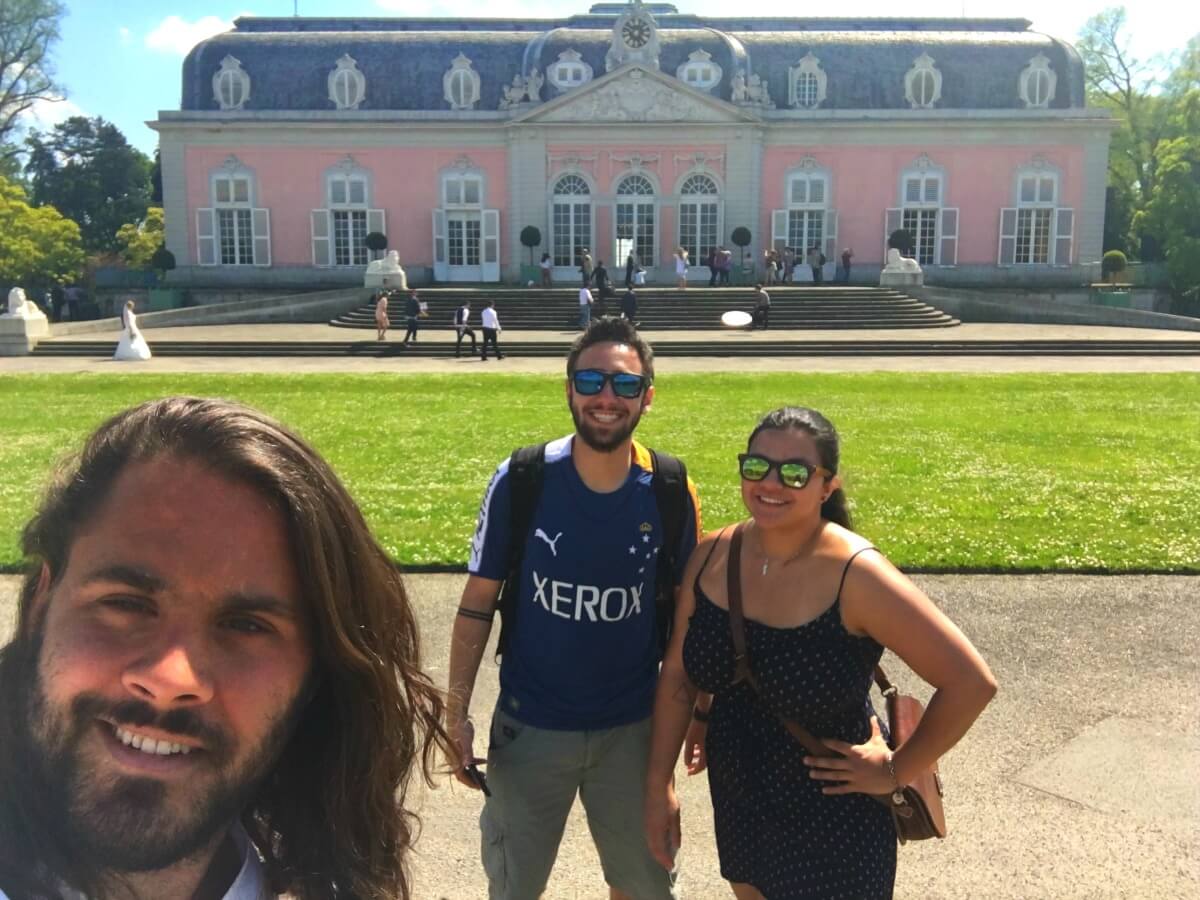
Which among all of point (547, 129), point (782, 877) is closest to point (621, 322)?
point (782, 877)

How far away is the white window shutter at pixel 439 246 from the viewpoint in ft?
129

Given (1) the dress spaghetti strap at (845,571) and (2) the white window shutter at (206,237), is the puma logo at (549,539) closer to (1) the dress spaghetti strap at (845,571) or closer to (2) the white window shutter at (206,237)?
(1) the dress spaghetti strap at (845,571)

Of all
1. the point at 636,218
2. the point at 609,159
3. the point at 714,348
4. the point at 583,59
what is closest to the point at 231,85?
the point at 583,59

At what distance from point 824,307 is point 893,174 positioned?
12.4 metres

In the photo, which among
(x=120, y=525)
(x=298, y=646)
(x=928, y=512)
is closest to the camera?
(x=120, y=525)

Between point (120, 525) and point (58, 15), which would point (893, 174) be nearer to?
point (58, 15)

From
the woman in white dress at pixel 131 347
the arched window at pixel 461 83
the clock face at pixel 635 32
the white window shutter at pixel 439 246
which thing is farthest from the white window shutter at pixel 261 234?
the woman in white dress at pixel 131 347

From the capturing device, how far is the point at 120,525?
3.86 ft

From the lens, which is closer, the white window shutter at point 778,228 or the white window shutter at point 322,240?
the white window shutter at point 778,228

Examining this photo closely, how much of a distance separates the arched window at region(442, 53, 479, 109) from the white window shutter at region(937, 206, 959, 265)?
19.1 metres

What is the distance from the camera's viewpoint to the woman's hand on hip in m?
2.24

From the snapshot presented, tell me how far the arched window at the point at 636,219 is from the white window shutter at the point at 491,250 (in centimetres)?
476

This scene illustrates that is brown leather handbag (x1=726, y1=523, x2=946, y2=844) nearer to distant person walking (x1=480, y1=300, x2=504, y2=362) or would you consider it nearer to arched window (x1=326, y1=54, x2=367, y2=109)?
distant person walking (x1=480, y1=300, x2=504, y2=362)

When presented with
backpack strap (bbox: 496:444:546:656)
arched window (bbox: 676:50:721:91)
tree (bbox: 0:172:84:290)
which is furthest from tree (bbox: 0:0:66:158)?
backpack strap (bbox: 496:444:546:656)
